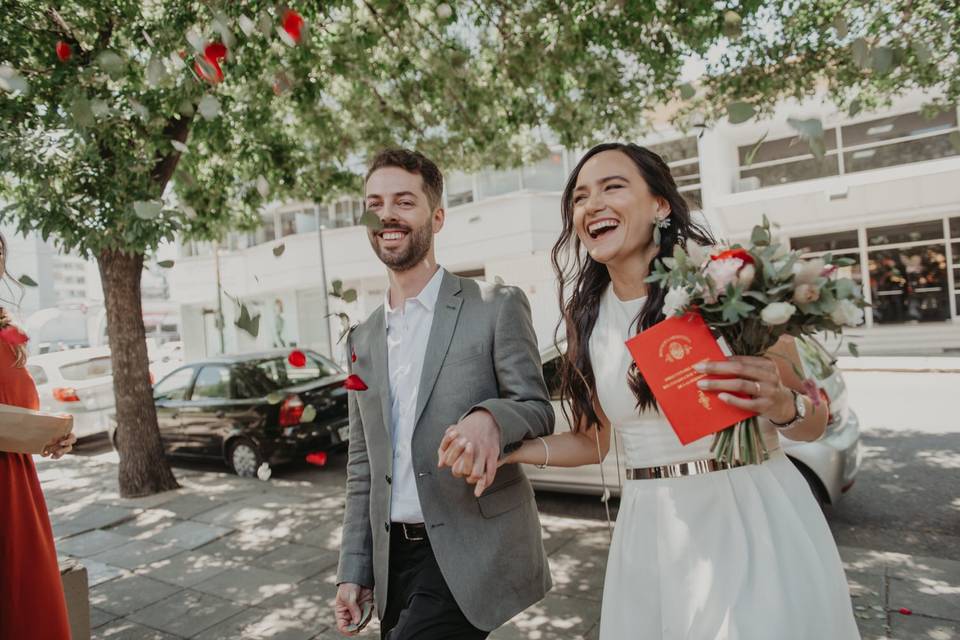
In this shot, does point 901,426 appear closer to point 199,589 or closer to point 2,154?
point 199,589

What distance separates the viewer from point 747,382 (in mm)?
1604

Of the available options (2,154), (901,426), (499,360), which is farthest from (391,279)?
(901,426)

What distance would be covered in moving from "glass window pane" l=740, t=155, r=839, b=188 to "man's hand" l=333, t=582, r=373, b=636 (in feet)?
63.5

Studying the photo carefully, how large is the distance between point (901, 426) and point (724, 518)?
883 centimetres

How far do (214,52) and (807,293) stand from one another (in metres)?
2.31

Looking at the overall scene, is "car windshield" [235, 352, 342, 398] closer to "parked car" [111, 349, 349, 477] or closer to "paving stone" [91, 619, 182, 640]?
"parked car" [111, 349, 349, 477]

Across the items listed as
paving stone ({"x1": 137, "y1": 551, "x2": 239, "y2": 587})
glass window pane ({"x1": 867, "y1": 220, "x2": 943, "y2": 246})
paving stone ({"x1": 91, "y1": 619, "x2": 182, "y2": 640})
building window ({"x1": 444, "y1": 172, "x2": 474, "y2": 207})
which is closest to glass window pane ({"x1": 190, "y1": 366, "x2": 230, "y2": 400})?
paving stone ({"x1": 137, "y1": 551, "x2": 239, "y2": 587})

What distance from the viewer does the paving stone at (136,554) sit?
19.0ft

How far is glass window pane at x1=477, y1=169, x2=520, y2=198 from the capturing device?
63.0 ft

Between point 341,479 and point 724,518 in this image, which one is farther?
point 341,479

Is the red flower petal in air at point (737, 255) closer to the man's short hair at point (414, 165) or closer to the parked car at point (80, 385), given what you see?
the man's short hair at point (414, 165)

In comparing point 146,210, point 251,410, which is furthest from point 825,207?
point 146,210

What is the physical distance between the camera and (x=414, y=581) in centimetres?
227

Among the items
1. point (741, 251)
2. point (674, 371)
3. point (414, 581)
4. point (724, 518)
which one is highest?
point (741, 251)
